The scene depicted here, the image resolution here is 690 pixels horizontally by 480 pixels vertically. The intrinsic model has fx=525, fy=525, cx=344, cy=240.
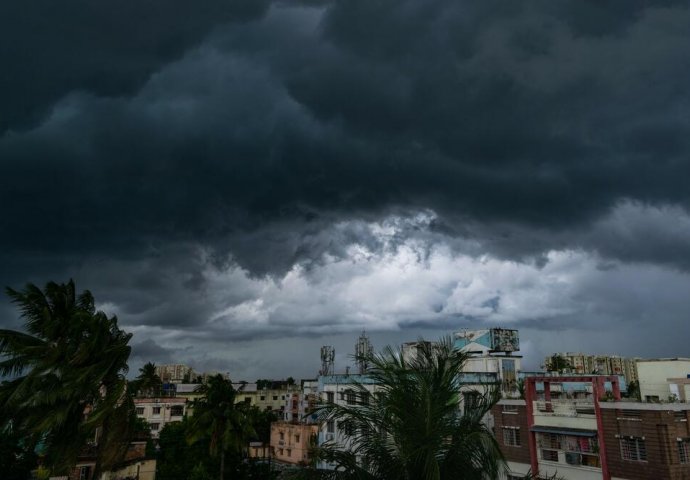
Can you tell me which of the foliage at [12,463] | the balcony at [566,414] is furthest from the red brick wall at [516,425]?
the foliage at [12,463]

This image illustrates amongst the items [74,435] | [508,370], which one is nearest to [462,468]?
[74,435]

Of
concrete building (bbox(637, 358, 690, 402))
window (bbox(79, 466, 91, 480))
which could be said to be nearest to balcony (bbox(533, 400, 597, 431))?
concrete building (bbox(637, 358, 690, 402))

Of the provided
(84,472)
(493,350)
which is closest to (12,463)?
(84,472)

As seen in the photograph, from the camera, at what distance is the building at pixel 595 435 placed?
39.0 m

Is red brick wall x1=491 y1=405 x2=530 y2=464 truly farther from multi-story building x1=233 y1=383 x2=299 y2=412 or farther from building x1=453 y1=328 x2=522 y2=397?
multi-story building x1=233 y1=383 x2=299 y2=412

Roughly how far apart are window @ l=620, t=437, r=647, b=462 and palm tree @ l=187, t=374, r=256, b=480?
32266 millimetres

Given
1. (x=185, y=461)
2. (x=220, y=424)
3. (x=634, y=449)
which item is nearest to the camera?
(x=634, y=449)

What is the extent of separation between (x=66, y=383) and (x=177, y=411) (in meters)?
93.4

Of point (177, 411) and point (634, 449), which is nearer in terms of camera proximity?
point (634, 449)

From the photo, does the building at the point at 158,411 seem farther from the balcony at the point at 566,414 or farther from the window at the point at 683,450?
the window at the point at 683,450

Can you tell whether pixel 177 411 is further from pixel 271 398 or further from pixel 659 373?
pixel 659 373

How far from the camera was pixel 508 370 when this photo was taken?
276 feet

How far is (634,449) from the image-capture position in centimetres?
4097

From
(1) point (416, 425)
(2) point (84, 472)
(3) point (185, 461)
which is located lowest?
(3) point (185, 461)
